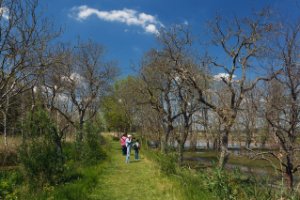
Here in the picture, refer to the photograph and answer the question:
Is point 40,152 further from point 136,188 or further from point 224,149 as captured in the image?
point 224,149

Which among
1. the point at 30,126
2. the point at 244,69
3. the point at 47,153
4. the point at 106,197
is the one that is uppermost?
the point at 244,69

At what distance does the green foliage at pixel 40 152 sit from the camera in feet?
40.2

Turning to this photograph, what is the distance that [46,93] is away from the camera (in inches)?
1266

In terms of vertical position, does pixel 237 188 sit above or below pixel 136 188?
above

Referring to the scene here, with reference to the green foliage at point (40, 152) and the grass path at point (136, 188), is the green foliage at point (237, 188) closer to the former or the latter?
the grass path at point (136, 188)

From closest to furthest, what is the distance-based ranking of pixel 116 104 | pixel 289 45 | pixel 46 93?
pixel 289 45 < pixel 46 93 < pixel 116 104

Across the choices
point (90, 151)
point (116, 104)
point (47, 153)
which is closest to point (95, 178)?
point (47, 153)

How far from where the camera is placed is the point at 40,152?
1257 centimetres

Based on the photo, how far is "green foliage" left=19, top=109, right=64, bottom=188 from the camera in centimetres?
1225

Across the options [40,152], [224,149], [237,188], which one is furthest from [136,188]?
[224,149]

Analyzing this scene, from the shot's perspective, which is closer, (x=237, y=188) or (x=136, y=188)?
(x=237, y=188)

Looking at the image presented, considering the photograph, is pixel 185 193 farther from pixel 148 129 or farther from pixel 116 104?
pixel 116 104

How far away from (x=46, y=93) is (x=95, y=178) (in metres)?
20.4

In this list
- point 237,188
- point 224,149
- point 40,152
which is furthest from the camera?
point 224,149
